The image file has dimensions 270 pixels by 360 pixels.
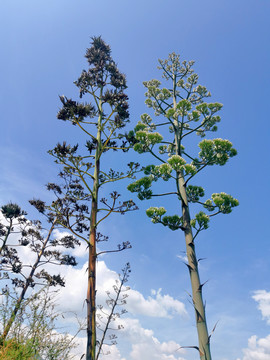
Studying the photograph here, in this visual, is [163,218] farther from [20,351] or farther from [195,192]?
[20,351]

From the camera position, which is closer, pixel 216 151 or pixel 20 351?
pixel 20 351

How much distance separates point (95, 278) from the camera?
7516 millimetres

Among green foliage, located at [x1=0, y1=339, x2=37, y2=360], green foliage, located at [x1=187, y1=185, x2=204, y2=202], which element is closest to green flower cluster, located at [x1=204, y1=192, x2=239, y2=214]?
green foliage, located at [x1=187, y1=185, x2=204, y2=202]

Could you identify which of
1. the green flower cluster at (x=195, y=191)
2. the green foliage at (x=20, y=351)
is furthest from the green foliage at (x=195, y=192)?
the green foliage at (x=20, y=351)

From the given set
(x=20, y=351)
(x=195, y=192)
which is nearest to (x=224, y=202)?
(x=195, y=192)

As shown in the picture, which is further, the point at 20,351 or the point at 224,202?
the point at 224,202

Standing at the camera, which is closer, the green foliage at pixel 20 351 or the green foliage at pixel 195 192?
the green foliage at pixel 20 351

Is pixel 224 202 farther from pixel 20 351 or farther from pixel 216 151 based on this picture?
pixel 20 351

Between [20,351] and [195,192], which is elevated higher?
[195,192]

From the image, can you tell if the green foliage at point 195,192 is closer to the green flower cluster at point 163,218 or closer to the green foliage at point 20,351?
the green flower cluster at point 163,218

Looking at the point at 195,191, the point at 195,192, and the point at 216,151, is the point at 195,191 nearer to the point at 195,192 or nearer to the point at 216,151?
the point at 195,192

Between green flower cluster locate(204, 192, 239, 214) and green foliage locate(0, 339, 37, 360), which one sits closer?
green foliage locate(0, 339, 37, 360)

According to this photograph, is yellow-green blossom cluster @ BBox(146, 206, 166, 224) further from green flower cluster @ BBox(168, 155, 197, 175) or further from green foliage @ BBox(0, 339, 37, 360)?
green foliage @ BBox(0, 339, 37, 360)

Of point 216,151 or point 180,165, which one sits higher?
point 216,151
